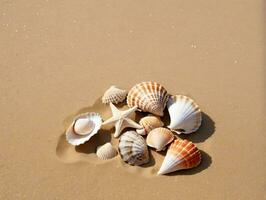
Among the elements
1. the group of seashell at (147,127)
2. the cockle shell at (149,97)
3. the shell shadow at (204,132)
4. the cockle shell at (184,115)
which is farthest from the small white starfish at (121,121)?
the shell shadow at (204,132)

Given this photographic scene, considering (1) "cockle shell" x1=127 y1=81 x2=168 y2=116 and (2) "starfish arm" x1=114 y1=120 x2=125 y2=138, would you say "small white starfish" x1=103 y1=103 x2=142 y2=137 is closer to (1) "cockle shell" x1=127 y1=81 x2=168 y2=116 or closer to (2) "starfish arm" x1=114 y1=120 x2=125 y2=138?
(2) "starfish arm" x1=114 y1=120 x2=125 y2=138

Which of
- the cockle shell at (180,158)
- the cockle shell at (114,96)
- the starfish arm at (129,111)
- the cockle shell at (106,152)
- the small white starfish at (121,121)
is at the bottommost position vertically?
the cockle shell at (180,158)

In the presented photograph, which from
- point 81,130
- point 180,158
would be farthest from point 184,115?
point 81,130

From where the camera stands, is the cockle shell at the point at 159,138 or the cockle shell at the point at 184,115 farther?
the cockle shell at the point at 184,115

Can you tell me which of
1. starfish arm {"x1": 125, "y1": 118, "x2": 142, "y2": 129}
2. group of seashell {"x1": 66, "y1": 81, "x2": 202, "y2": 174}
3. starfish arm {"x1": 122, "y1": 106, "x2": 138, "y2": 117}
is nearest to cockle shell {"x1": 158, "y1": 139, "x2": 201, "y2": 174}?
group of seashell {"x1": 66, "y1": 81, "x2": 202, "y2": 174}

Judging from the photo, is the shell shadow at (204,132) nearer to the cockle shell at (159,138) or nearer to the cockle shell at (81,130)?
the cockle shell at (159,138)
